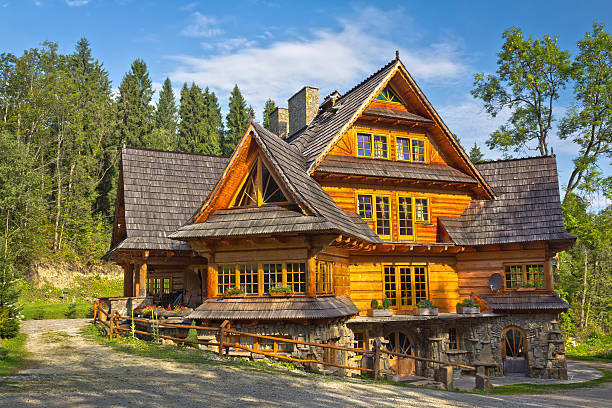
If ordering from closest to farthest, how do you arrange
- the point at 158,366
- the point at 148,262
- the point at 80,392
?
Answer: the point at 80,392 < the point at 158,366 < the point at 148,262

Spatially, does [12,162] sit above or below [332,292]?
above

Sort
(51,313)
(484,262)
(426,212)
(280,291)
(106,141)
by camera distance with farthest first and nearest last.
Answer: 1. (106,141)
2. (51,313)
3. (426,212)
4. (484,262)
5. (280,291)

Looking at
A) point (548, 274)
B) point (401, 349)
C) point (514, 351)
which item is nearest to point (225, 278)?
point (401, 349)

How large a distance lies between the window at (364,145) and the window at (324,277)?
19.4 ft

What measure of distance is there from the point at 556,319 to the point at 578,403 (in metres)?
7.18

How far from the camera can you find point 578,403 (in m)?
14.2

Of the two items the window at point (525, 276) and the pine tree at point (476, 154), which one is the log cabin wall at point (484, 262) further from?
Result: the pine tree at point (476, 154)

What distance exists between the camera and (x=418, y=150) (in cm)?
2308

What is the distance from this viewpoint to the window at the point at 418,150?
905 inches

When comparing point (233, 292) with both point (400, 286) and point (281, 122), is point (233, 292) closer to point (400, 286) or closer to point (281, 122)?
point (400, 286)

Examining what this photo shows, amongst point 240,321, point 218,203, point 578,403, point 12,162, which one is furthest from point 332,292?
point 12,162

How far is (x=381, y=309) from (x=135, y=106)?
4369cm

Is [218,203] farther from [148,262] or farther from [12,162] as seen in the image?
[12,162]

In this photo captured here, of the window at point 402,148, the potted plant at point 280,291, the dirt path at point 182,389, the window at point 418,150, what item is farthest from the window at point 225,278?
the window at point 418,150
